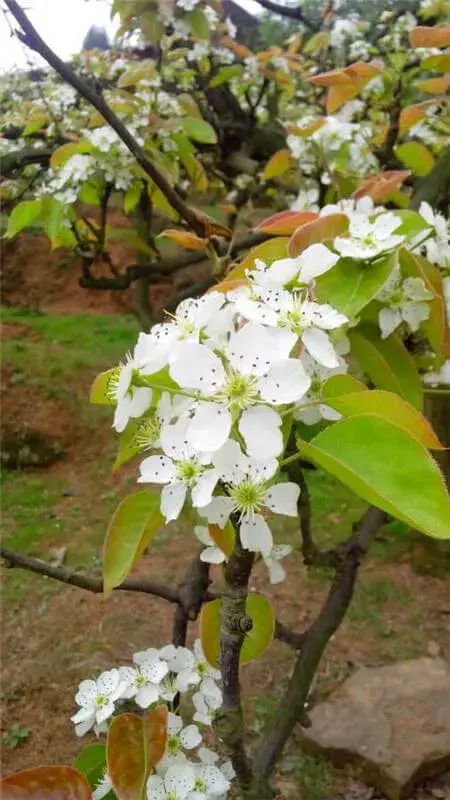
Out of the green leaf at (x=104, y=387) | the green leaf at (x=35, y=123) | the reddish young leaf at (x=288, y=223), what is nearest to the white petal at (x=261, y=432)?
the green leaf at (x=104, y=387)

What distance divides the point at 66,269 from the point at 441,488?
699cm

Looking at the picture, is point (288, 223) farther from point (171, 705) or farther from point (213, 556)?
point (171, 705)

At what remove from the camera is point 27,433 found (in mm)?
3879

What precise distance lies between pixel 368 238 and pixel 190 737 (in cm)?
64

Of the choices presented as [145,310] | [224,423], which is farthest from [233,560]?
[145,310]

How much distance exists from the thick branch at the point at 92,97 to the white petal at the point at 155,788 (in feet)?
2.40

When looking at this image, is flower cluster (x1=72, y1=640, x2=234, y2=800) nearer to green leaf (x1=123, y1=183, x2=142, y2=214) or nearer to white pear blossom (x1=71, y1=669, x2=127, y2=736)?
white pear blossom (x1=71, y1=669, x2=127, y2=736)

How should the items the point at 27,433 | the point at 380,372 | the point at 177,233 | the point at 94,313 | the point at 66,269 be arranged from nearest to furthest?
1. the point at 380,372
2. the point at 177,233
3. the point at 27,433
4. the point at 94,313
5. the point at 66,269

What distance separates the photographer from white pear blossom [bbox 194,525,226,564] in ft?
2.56

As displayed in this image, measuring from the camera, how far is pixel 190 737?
3.31 ft

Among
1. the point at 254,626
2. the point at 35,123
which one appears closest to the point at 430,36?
the point at 254,626

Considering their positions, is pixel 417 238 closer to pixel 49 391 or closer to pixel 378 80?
pixel 378 80

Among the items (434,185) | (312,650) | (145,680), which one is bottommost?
(312,650)

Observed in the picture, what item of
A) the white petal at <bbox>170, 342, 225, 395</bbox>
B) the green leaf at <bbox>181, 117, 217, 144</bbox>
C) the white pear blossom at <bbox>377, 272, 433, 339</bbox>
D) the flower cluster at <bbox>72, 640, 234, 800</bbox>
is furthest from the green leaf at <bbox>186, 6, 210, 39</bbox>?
the white petal at <bbox>170, 342, 225, 395</bbox>
